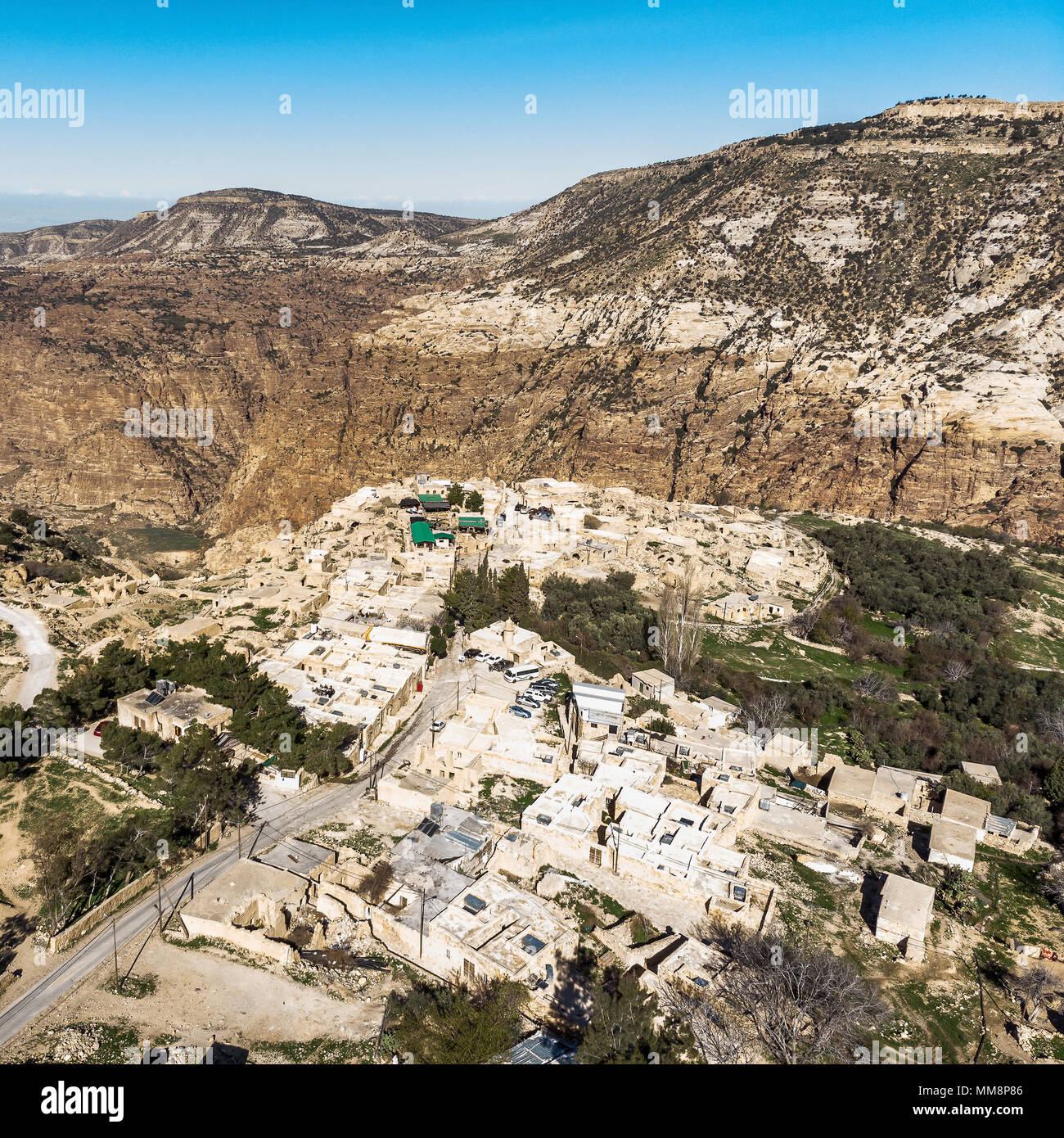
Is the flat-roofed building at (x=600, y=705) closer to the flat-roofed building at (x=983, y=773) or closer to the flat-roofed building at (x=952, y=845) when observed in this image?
the flat-roofed building at (x=952, y=845)

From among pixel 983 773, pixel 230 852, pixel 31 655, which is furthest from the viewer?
pixel 31 655

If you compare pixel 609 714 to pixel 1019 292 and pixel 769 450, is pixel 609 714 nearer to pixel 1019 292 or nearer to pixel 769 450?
pixel 769 450

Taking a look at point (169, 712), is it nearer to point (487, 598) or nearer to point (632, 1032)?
point (487, 598)

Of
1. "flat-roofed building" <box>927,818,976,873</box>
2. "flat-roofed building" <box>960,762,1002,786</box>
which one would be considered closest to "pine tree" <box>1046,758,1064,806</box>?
"flat-roofed building" <box>960,762,1002,786</box>

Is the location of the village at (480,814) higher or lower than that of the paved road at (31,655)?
lower

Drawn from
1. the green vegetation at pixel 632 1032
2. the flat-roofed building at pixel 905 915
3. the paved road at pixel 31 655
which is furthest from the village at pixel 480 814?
the paved road at pixel 31 655

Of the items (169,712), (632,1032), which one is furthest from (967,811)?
(169,712)
